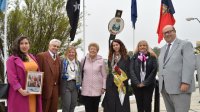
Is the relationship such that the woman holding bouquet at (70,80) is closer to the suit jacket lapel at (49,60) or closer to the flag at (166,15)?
the suit jacket lapel at (49,60)

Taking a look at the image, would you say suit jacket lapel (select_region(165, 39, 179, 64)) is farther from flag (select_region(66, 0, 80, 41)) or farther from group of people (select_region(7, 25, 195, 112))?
flag (select_region(66, 0, 80, 41))

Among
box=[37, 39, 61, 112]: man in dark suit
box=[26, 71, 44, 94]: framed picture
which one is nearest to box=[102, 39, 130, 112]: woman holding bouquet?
box=[37, 39, 61, 112]: man in dark suit

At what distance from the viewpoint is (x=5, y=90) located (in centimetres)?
560

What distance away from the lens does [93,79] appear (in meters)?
6.45

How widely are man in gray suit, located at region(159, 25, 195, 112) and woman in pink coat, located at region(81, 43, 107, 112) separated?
143 centimetres

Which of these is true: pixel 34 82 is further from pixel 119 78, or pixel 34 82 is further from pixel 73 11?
pixel 73 11

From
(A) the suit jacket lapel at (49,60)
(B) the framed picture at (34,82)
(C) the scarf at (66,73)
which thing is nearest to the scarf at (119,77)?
(C) the scarf at (66,73)

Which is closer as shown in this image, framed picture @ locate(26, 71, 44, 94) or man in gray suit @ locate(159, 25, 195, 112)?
man in gray suit @ locate(159, 25, 195, 112)

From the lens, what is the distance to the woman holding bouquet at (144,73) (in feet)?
21.8

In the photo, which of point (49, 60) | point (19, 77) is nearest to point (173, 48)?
point (49, 60)

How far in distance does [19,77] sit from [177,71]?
98.2 inches

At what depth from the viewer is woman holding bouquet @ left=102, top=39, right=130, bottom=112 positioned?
6262mm

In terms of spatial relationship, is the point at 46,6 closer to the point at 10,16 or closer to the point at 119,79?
the point at 10,16

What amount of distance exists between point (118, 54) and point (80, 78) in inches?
33.4
